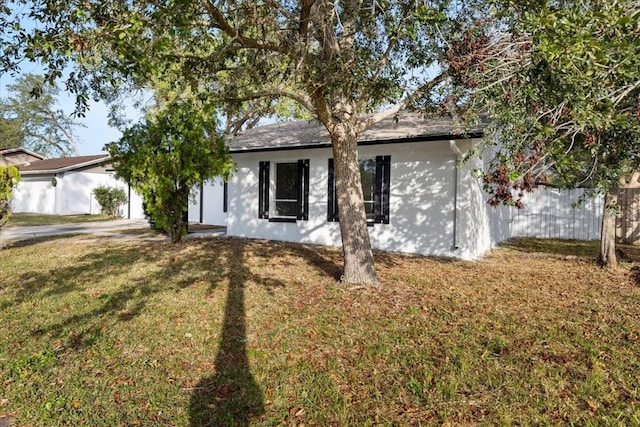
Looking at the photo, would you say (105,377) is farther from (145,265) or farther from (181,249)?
(181,249)

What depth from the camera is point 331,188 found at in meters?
10.8

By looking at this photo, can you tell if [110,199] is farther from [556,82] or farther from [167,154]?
[556,82]

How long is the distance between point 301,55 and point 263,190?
6.55 metres

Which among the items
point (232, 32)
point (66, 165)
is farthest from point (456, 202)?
point (66, 165)

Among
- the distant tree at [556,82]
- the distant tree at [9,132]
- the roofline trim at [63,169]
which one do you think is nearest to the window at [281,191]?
the distant tree at [556,82]

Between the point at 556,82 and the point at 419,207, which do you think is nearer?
the point at 556,82

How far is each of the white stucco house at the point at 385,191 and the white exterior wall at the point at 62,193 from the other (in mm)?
14985

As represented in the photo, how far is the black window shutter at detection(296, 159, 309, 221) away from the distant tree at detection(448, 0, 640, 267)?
20.1 feet

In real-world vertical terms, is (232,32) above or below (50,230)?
above

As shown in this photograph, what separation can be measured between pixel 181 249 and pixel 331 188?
403 cm

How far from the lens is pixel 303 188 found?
11.4m

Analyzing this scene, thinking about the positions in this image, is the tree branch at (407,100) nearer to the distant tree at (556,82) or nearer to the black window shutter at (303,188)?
the distant tree at (556,82)

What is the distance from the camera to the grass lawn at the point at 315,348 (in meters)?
3.06

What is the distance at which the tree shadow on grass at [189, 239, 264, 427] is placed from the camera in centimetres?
300
